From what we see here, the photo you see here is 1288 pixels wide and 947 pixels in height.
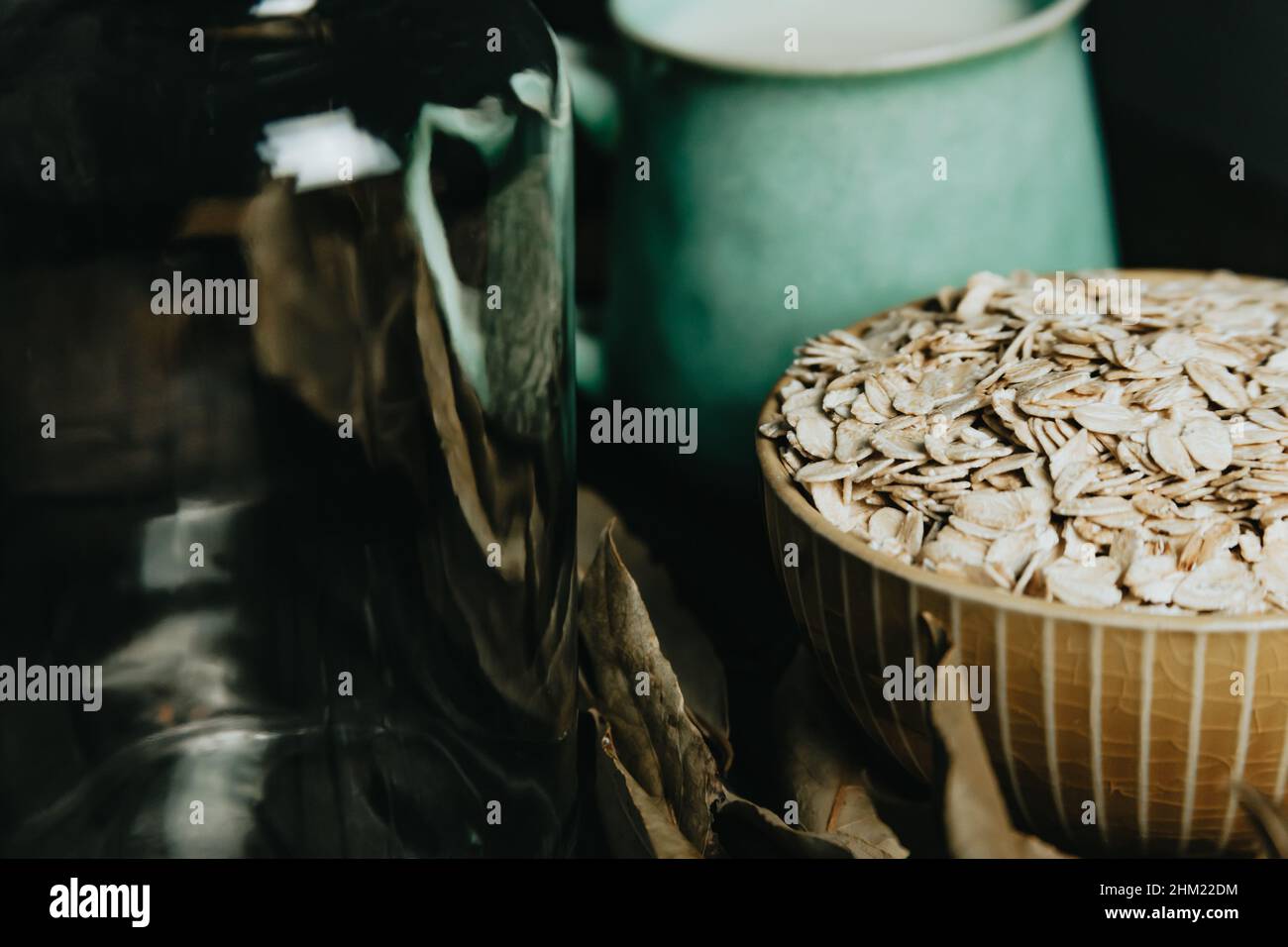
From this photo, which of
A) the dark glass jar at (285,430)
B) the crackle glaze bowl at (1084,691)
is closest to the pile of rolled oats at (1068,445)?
the crackle glaze bowl at (1084,691)

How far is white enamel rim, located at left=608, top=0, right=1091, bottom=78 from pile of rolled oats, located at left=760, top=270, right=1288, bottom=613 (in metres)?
0.09

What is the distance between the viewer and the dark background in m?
0.56

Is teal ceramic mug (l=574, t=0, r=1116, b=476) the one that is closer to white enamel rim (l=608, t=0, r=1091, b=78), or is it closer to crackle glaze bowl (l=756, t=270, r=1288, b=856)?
white enamel rim (l=608, t=0, r=1091, b=78)

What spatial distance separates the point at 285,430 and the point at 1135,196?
440 mm

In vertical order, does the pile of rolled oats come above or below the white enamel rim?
below

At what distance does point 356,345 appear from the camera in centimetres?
50

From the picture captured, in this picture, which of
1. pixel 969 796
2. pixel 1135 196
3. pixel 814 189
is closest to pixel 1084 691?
pixel 969 796

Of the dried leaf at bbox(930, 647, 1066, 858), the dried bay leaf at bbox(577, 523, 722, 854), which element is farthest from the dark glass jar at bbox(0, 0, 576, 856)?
the dried leaf at bbox(930, 647, 1066, 858)

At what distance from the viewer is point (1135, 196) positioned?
0.73 m

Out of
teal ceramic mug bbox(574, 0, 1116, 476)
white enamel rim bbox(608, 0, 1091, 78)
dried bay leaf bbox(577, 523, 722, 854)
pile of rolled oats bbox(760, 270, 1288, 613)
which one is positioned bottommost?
dried bay leaf bbox(577, 523, 722, 854)

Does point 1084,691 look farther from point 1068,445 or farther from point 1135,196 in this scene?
point 1135,196

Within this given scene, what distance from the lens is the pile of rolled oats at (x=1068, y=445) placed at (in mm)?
402

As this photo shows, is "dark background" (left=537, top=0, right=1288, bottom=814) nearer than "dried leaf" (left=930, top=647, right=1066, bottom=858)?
No
